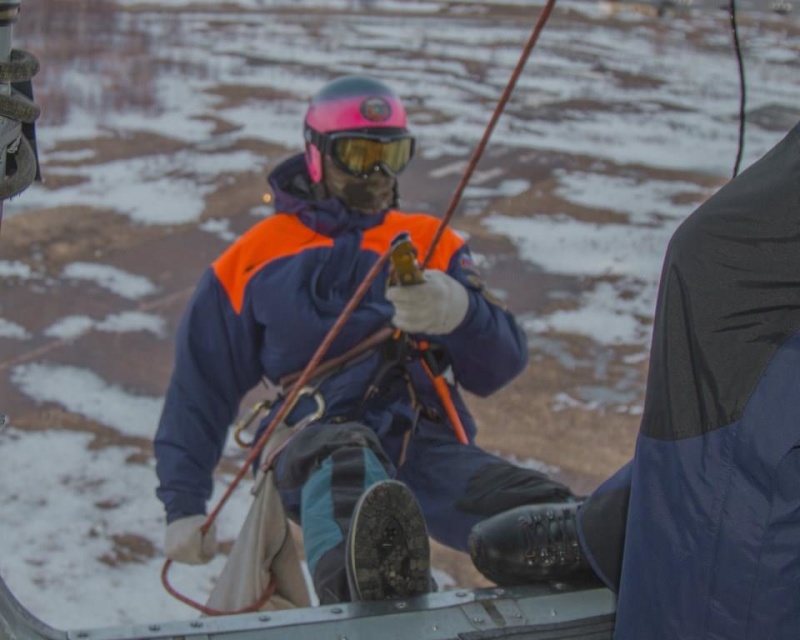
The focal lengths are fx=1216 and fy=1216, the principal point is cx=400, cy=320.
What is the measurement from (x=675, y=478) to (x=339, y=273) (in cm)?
192

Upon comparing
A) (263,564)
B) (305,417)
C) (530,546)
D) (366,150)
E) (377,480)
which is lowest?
(263,564)

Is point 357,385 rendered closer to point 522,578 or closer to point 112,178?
point 522,578

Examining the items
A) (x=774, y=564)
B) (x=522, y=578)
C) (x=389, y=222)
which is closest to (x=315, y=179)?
(x=389, y=222)

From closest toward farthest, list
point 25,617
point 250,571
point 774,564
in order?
1. point 774,564
2. point 25,617
3. point 250,571

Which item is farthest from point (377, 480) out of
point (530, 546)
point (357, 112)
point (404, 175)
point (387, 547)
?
point (404, 175)

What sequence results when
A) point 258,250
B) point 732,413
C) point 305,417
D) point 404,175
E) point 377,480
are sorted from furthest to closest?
point 404,175 → point 258,250 → point 305,417 → point 377,480 → point 732,413

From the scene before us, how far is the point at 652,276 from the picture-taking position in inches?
308

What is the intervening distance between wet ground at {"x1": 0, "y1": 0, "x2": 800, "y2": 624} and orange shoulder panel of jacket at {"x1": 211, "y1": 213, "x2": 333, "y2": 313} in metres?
1.48

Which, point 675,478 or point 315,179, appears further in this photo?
point 315,179

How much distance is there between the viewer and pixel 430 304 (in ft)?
10.7

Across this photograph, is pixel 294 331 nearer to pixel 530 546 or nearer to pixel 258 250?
pixel 258 250

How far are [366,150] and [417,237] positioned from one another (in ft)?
0.99

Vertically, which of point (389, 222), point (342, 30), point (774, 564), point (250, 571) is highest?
point (774, 564)

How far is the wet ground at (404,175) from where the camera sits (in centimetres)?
597
